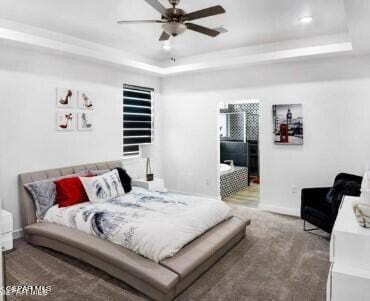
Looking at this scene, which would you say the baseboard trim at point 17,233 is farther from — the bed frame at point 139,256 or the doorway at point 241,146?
the doorway at point 241,146

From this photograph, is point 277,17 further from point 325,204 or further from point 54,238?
point 54,238

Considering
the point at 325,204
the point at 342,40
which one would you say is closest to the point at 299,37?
the point at 342,40

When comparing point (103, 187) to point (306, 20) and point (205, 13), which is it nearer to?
point (205, 13)

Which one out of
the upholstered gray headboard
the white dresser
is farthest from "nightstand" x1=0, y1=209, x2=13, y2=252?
the white dresser

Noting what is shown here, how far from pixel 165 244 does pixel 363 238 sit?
1.65 meters

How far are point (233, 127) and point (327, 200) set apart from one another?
4371 millimetres

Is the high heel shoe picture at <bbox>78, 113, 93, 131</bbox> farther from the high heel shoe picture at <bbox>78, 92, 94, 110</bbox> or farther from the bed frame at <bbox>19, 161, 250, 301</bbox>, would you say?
the bed frame at <bbox>19, 161, 250, 301</bbox>

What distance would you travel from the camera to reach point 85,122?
4812 millimetres

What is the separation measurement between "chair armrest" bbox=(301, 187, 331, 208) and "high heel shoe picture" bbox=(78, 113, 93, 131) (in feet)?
11.8

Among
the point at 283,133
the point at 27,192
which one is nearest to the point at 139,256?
the point at 27,192

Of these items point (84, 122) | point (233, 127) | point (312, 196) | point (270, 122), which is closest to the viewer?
point (312, 196)

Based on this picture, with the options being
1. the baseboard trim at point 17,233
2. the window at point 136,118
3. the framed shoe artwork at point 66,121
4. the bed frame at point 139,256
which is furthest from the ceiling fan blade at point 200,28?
the baseboard trim at point 17,233

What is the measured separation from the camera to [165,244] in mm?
2686

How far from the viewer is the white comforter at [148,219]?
9.01 ft
